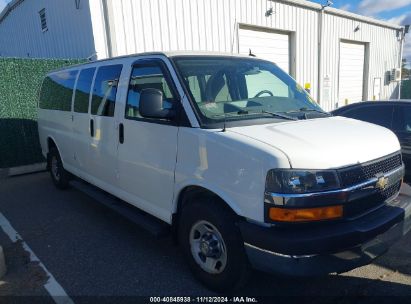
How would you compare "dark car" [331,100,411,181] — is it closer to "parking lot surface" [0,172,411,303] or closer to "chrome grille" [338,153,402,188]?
"parking lot surface" [0,172,411,303]

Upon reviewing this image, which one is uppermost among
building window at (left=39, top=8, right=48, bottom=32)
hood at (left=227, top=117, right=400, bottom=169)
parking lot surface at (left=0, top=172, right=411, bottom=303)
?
building window at (left=39, top=8, right=48, bottom=32)

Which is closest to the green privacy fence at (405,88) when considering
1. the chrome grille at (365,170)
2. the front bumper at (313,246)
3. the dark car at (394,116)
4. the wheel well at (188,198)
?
the dark car at (394,116)

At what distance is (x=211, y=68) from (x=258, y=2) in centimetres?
854

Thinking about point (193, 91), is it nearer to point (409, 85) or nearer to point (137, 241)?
point (137, 241)

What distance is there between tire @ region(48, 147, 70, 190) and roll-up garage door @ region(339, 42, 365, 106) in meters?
12.8

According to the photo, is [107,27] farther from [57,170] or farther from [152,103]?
[152,103]

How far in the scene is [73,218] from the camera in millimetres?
4992

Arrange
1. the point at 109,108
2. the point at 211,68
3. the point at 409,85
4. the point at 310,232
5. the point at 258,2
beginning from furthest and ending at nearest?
the point at 409,85 → the point at 258,2 → the point at 109,108 → the point at 211,68 → the point at 310,232

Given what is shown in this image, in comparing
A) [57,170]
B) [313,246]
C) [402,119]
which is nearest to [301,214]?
[313,246]

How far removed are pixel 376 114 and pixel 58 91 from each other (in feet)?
17.6

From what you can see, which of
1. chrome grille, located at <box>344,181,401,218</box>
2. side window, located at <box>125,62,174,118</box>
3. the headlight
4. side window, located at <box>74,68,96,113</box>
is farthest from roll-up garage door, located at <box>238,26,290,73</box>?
the headlight

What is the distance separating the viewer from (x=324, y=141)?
261 cm

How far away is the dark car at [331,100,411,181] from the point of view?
198 inches

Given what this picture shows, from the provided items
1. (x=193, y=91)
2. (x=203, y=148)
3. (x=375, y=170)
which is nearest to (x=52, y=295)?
(x=203, y=148)
